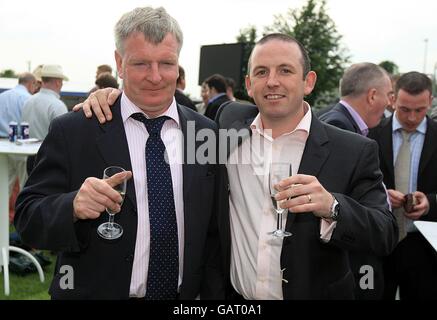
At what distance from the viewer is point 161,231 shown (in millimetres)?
2447

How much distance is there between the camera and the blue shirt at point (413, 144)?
14.8 ft

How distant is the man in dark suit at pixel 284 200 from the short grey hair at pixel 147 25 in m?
0.57

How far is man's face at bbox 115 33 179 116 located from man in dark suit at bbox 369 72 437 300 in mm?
2545

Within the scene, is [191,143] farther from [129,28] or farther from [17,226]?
[17,226]

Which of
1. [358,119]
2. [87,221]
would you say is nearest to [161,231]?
[87,221]

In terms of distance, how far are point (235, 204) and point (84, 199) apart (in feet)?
2.95

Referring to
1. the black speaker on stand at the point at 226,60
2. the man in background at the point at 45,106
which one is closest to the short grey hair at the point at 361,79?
the man in background at the point at 45,106

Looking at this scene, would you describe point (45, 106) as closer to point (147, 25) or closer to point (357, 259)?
point (357, 259)

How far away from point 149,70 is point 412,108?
2.88 metres

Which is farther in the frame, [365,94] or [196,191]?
[365,94]

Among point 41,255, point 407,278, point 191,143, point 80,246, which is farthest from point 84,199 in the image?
point 41,255

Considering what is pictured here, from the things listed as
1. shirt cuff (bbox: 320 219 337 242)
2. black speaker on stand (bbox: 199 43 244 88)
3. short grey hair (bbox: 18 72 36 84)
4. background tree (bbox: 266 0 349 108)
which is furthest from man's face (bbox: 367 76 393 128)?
background tree (bbox: 266 0 349 108)

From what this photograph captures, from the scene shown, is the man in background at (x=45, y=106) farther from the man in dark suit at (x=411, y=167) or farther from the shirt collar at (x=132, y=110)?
the shirt collar at (x=132, y=110)

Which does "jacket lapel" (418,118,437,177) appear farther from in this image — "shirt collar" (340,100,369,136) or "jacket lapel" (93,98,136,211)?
"jacket lapel" (93,98,136,211)
